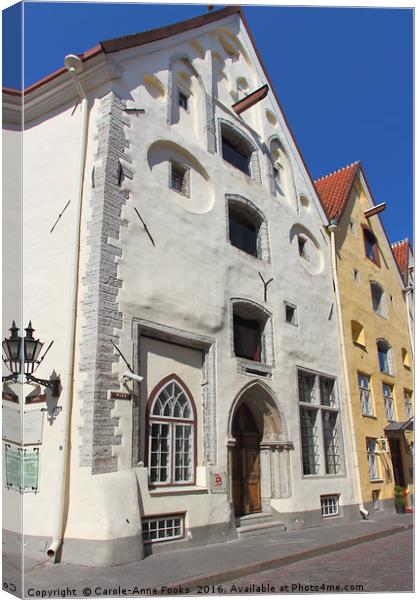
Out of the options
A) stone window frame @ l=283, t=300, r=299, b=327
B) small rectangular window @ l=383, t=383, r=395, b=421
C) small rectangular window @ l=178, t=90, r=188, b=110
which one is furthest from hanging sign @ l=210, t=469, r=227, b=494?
small rectangular window @ l=383, t=383, r=395, b=421

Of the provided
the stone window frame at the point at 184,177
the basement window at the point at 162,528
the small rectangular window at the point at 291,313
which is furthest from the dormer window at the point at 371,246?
the basement window at the point at 162,528

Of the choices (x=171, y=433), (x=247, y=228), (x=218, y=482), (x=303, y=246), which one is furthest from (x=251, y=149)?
(x=218, y=482)

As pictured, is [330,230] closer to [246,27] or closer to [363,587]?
[246,27]

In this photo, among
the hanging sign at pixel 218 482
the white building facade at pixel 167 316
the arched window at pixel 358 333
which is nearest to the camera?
the white building facade at pixel 167 316

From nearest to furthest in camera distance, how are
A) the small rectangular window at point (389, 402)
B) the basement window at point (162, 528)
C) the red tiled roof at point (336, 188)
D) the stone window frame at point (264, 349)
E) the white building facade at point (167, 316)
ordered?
the white building facade at point (167, 316), the basement window at point (162, 528), the stone window frame at point (264, 349), the small rectangular window at point (389, 402), the red tiled roof at point (336, 188)

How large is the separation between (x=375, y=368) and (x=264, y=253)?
20.4ft

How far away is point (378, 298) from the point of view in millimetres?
18609

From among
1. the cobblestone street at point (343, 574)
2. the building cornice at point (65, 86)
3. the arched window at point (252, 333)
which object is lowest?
the cobblestone street at point (343, 574)

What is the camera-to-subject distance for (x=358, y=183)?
1920 cm

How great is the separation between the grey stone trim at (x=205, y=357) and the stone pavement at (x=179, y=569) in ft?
5.54

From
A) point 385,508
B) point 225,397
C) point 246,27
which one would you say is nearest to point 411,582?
point 225,397

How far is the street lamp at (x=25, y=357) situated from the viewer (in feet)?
20.4

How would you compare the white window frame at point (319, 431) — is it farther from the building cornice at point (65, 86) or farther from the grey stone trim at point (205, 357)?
the building cornice at point (65, 86)

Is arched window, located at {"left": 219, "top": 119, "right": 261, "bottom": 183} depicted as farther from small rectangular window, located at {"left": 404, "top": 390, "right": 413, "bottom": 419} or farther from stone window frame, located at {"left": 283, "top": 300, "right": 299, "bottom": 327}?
small rectangular window, located at {"left": 404, "top": 390, "right": 413, "bottom": 419}
